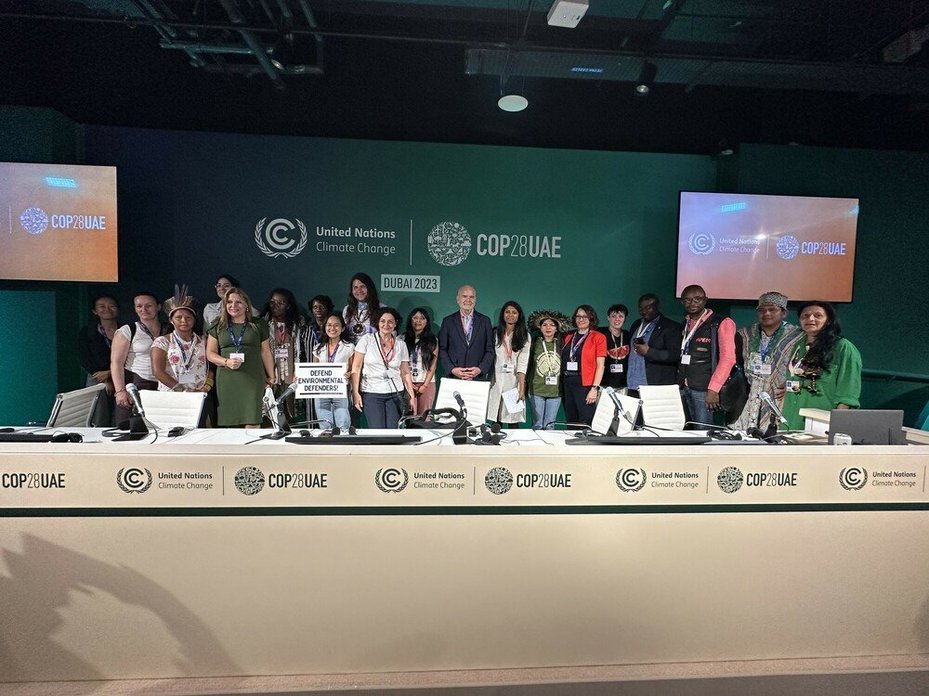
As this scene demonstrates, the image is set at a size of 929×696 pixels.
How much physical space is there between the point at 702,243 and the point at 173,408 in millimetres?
5111

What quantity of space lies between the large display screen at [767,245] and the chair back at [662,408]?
2560mm

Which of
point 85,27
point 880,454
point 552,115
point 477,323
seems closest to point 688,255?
point 552,115

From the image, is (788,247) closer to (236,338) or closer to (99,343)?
(236,338)

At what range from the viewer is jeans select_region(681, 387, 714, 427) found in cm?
394

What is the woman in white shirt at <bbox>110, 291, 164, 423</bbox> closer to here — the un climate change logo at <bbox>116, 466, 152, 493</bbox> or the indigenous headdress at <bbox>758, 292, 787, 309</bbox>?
the un climate change logo at <bbox>116, 466, 152, 493</bbox>

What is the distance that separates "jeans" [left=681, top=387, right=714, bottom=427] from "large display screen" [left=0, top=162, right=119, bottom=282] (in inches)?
220

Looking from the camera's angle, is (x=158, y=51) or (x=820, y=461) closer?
(x=820, y=461)

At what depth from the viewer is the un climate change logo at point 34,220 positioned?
4398 millimetres

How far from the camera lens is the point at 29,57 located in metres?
4.61

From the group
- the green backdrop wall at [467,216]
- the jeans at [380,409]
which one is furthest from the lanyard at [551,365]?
the jeans at [380,409]

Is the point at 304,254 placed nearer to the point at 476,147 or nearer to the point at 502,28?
the point at 476,147

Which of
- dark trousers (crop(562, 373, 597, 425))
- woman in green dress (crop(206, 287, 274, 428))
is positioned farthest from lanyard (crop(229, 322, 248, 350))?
dark trousers (crop(562, 373, 597, 425))

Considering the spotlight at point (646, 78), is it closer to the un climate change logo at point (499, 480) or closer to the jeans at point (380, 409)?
the jeans at point (380, 409)

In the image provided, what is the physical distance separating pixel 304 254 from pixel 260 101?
5.47ft
